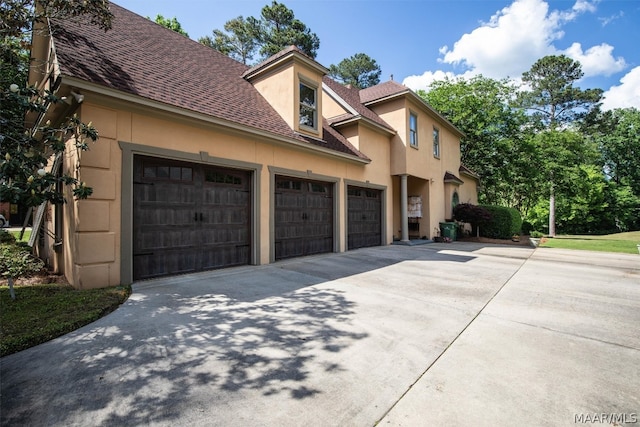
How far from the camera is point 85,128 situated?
4273 millimetres

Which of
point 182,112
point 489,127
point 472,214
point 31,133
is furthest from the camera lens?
point 489,127

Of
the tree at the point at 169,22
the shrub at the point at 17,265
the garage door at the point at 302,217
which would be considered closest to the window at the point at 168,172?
the garage door at the point at 302,217

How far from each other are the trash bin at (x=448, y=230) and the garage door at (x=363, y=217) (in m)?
4.80

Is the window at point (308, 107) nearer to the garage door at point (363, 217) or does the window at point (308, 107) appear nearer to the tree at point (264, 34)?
the garage door at point (363, 217)

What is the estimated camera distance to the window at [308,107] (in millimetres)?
9547

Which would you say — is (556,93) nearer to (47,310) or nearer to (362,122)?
(362,122)

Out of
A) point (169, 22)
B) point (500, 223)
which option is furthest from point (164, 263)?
point (169, 22)

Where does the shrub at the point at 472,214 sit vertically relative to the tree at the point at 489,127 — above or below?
below

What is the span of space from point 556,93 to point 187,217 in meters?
36.3

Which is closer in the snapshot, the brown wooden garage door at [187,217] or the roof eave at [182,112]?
the roof eave at [182,112]

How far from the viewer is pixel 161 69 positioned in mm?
6980

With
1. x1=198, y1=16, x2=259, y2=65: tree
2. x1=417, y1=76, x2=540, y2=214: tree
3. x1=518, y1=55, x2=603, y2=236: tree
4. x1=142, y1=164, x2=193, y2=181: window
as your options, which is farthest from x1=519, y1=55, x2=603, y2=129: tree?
x1=142, y1=164, x2=193, y2=181: window

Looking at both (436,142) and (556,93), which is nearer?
(436,142)

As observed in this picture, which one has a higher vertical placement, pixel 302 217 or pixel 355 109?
pixel 355 109
